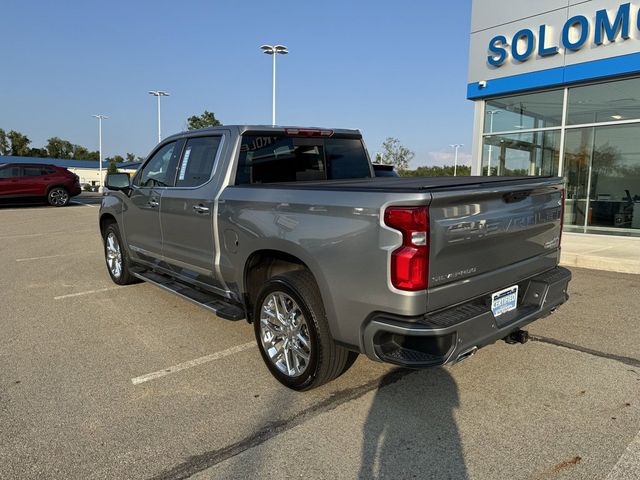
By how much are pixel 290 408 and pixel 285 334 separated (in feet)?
1.75

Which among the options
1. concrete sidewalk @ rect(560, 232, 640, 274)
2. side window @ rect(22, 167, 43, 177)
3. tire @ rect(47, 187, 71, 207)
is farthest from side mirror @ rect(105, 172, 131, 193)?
tire @ rect(47, 187, 71, 207)

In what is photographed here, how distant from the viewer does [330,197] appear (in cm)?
304

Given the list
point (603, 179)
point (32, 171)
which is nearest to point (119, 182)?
point (603, 179)

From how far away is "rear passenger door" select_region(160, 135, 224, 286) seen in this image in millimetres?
4266

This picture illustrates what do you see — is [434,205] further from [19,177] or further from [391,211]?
[19,177]

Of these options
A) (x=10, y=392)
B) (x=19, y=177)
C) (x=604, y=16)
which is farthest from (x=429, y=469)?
(x=19, y=177)

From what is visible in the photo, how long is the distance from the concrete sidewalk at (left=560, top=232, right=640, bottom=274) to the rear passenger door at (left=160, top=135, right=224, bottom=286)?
6.57 m

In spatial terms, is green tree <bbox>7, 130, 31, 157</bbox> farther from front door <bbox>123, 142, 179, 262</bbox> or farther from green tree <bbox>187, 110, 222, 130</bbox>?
front door <bbox>123, 142, 179, 262</bbox>

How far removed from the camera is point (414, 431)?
115 inches

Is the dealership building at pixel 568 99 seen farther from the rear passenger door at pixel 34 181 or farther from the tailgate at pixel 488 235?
the rear passenger door at pixel 34 181

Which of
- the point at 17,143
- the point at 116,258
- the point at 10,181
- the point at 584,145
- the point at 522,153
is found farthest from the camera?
the point at 17,143

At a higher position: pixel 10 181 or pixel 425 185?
pixel 425 185

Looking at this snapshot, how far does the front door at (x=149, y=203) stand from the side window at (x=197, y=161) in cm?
22

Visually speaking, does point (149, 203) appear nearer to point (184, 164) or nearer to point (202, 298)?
point (184, 164)
